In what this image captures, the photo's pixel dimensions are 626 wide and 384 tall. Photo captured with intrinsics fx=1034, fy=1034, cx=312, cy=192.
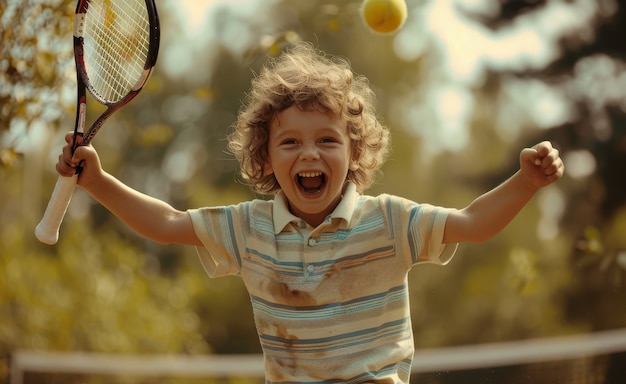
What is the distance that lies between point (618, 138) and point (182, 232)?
516 cm

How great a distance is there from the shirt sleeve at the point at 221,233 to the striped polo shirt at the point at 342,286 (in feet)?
0.13

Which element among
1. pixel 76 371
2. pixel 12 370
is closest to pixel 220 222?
pixel 12 370

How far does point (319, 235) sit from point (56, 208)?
2.17 ft

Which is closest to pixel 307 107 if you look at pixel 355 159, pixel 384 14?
pixel 355 159

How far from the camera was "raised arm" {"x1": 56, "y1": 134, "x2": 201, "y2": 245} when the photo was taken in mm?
2596

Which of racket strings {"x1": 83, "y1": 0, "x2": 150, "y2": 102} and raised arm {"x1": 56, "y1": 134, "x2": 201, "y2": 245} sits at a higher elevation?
racket strings {"x1": 83, "y1": 0, "x2": 150, "y2": 102}

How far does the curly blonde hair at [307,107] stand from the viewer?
269 centimetres

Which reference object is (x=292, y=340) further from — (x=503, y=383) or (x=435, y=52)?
(x=435, y=52)

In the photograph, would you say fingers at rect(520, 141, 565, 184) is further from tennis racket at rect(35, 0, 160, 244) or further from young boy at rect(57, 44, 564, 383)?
tennis racket at rect(35, 0, 160, 244)

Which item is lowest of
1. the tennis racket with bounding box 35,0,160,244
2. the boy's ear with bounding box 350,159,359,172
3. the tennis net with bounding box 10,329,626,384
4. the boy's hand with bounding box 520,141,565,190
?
the tennis net with bounding box 10,329,626,384

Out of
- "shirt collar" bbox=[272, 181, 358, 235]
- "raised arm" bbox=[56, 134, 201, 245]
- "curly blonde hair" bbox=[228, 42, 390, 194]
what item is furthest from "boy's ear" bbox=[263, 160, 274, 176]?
"raised arm" bbox=[56, 134, 201, 245]

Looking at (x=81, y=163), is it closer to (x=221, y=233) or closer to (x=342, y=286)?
(x=221, y=233)

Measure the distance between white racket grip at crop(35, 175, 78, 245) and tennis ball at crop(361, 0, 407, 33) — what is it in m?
1.35

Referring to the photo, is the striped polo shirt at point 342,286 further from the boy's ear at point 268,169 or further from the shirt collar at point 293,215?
the boy's ear at point 268,169
